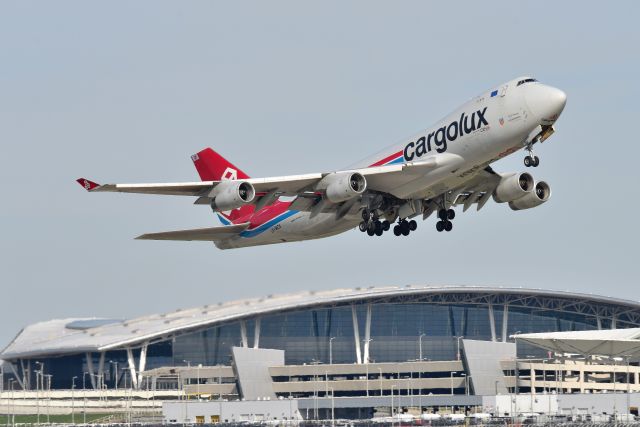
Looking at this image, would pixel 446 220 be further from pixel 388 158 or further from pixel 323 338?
pixel 323 338

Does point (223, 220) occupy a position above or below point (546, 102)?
below

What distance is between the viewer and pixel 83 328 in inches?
7643

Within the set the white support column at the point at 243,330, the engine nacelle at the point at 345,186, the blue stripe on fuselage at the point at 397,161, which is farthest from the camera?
the white support column at the point at 243,330

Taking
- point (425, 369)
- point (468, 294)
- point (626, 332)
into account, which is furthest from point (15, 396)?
point (626, 332)

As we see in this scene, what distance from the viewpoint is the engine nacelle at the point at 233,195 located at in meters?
56.0

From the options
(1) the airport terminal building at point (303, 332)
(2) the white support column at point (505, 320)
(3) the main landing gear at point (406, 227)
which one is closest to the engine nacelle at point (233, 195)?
(3) the main landing gear at point (406, 227)

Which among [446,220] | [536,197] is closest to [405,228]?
[446,220]

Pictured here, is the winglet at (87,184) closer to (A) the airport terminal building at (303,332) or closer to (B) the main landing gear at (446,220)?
(B) the main landing gear at (446,220)

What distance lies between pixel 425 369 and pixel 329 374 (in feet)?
42.5

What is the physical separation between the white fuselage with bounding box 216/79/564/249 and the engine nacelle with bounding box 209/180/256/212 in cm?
610

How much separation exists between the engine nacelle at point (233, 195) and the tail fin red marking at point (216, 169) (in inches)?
516

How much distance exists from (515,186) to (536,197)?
5.28 feet

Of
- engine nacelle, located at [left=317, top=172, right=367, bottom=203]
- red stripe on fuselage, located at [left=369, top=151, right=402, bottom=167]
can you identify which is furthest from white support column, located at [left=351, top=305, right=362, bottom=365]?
engine nacelle, located at [left=317, top=172, right=367, bottom=203]

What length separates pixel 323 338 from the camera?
589 ft
